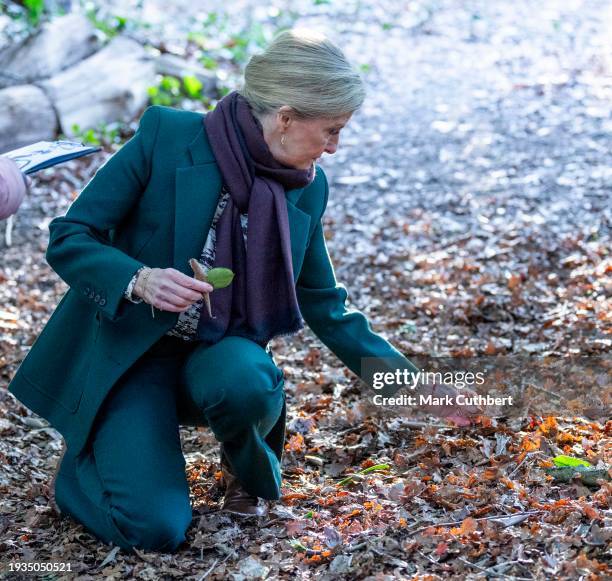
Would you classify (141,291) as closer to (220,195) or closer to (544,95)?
(220,195)

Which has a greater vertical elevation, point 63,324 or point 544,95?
point 63,324

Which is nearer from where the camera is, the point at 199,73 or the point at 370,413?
→ the point at 370,413

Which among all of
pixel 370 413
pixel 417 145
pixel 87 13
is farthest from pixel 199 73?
pixel 370 413

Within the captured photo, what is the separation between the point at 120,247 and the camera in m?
3.16

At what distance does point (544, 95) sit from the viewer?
895 centimetres

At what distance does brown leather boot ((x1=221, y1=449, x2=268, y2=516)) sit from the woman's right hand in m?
0.75

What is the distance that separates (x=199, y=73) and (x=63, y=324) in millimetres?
6224

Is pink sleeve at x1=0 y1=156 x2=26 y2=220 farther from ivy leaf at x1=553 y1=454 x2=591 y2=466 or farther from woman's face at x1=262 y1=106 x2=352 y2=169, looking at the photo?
ivy leaf at x1=553 y1=454 x2=591 y2=466

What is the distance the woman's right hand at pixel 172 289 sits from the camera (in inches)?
109

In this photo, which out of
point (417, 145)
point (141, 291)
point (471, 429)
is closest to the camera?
point (141, 291)

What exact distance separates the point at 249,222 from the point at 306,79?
50 cm

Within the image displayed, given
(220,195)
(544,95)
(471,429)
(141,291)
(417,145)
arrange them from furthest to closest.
Answer: (544,95) < (417,145) < (471,429) < (220,195) < (141,291)

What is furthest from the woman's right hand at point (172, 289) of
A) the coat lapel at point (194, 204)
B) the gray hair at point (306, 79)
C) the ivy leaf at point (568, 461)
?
the ivy leaf at point (568, 461)

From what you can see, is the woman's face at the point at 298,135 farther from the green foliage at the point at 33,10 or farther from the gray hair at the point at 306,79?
the green foliage at the point at 33,10
